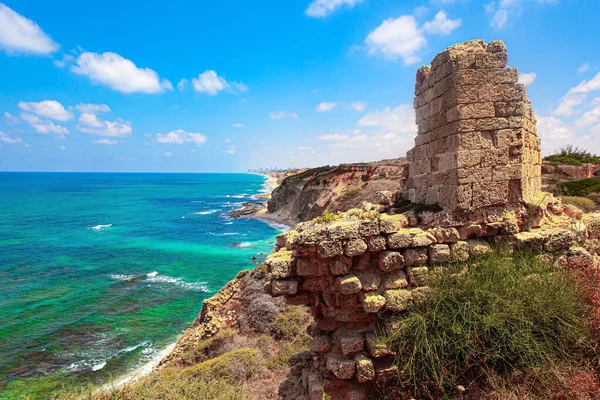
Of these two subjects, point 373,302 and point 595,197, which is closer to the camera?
point 373,302

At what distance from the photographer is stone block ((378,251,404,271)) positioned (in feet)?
18.3

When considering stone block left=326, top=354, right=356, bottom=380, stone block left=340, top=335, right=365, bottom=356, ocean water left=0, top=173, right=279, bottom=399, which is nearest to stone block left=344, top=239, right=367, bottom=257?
stone block left=340, top=335, right=365, bottom=356

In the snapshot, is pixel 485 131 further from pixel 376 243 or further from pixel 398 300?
pixel 398 300

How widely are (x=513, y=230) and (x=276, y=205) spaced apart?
5020 centimetres

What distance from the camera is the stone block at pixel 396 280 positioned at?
222 inches

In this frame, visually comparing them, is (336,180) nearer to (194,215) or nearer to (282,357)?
(194,215)

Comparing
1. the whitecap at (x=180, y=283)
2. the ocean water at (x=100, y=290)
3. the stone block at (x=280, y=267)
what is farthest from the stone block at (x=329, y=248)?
the whitecap at (x=180, y=283)

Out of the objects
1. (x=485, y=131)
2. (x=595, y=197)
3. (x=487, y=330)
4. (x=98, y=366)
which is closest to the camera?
(x=487, y=330)

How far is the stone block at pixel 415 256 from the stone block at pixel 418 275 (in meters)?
0.11

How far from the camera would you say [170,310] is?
1909cm

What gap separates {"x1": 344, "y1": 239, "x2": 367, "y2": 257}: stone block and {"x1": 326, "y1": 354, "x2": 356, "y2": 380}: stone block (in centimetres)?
182

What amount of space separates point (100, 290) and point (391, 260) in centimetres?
2246

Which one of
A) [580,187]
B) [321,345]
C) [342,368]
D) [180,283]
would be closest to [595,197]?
[580,187]

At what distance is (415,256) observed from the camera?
5.67 metres
